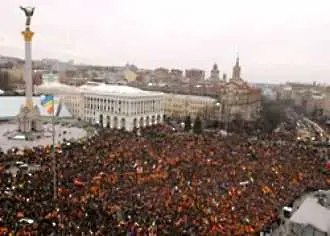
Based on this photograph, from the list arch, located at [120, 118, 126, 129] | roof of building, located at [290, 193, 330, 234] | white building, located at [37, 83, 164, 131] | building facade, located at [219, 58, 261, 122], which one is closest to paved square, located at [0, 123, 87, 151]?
arch, located at [120, 118, 126, 129]

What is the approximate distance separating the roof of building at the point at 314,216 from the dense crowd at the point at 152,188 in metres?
1.37

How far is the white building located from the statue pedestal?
14282mm

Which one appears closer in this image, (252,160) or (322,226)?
(322,226)

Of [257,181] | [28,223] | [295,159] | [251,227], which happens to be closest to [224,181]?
[257,181]

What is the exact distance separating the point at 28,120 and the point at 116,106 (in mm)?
15503

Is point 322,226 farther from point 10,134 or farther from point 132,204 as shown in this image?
point 10,134

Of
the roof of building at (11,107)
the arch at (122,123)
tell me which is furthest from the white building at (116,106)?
the roof of building at (11,107)

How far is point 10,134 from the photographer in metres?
35.5

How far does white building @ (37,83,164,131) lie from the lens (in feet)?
162

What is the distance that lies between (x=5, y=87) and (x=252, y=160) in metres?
65.3

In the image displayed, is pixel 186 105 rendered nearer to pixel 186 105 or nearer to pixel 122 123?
pixel 186 105

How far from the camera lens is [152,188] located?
2042 centimetres

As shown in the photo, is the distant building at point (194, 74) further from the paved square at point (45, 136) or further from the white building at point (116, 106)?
the paved square at point (45, 136)

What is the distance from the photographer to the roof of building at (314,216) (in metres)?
16.7
